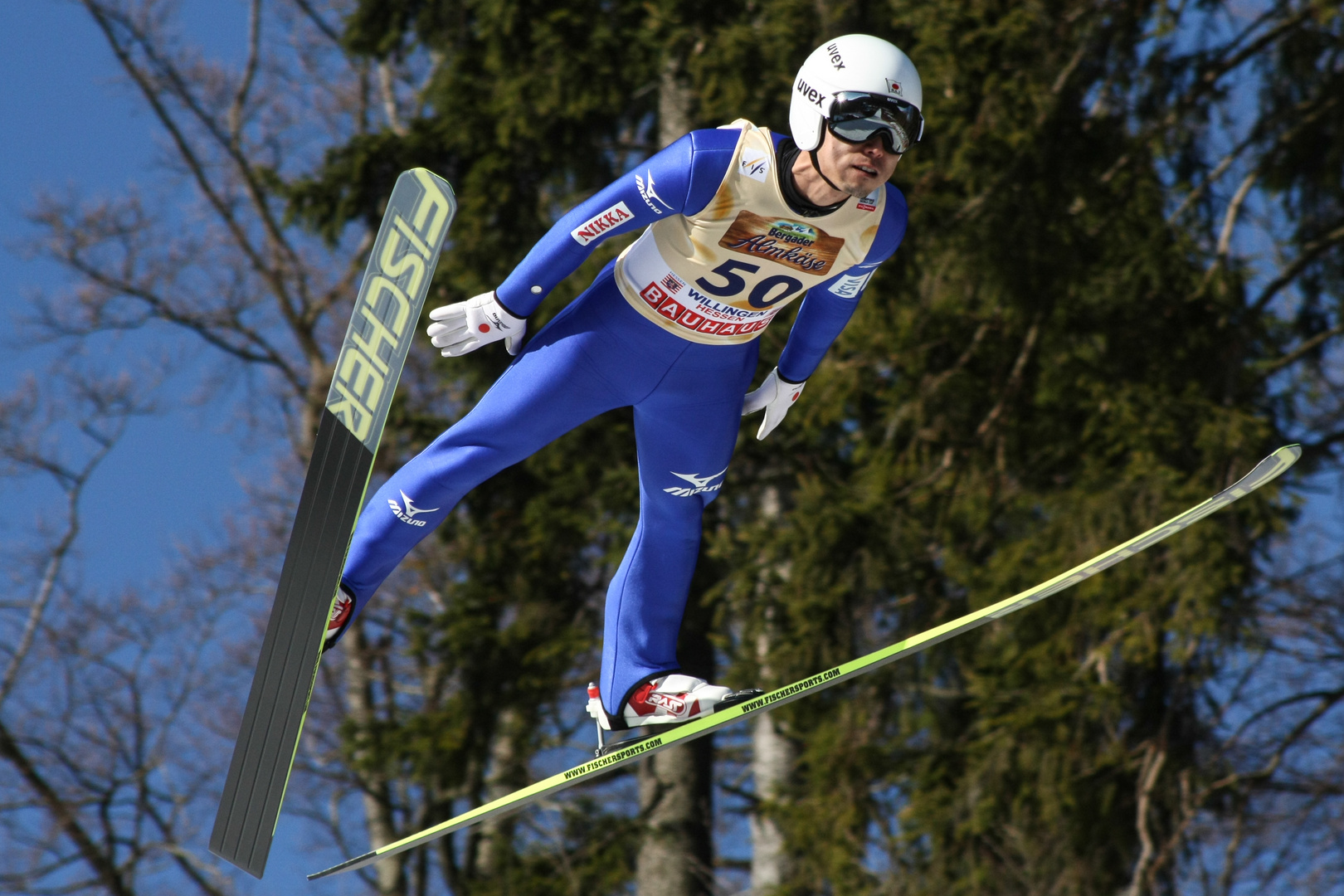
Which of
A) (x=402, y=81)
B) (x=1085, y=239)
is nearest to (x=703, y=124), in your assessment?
(x=1085, y=239)

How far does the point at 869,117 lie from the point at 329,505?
144 centimetres

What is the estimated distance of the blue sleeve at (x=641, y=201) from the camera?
10.4 feet

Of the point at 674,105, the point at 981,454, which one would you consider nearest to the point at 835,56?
the point at 981,454

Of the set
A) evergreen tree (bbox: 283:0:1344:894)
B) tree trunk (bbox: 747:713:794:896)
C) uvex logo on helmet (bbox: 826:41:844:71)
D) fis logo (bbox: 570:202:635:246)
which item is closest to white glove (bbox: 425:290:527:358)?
fis logo (bbox: 570:202:635:246)

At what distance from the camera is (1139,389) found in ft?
23.4

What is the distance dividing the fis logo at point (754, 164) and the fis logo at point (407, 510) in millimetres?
1081

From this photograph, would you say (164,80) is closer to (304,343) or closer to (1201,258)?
(304,343)

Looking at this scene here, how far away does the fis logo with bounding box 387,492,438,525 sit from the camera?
3.40 m

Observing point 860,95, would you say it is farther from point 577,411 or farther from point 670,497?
point 670,497

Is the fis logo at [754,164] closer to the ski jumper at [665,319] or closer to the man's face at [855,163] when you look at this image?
the ski jumper at [665,319]

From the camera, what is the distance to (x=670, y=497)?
142 inches

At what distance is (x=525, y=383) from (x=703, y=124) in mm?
4962

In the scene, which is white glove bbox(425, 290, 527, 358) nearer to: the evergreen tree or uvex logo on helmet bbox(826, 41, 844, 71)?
uvex logo on helmet bbox(826, 41, 844, 71)

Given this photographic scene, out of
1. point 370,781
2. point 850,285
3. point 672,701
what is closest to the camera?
point 850,285
